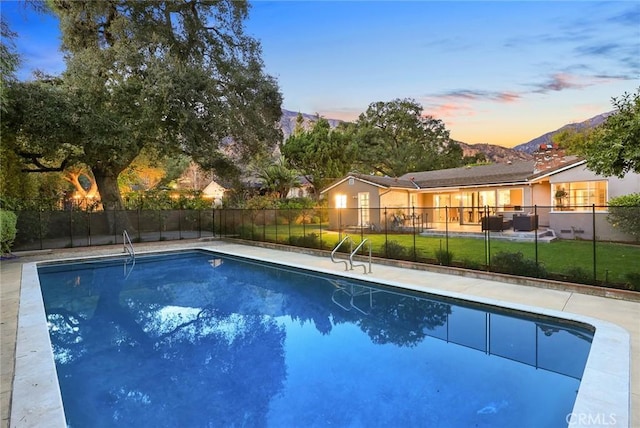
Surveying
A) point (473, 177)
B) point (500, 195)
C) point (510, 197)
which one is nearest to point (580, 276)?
point (510, 197)

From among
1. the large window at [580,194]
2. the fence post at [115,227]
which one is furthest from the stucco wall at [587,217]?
the fence post at [115,227]

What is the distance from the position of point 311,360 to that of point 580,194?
14.5 metres

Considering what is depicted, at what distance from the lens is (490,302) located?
23.2 feet

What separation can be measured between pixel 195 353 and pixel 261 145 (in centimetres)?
1537

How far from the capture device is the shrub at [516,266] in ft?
27.6

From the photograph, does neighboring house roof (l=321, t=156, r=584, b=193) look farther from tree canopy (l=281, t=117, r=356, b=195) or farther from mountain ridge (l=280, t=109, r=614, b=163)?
mountain ridge (l=280, t=109, r=614, b=163)

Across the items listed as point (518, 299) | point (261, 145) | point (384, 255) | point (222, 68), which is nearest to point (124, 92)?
point (222, 68)

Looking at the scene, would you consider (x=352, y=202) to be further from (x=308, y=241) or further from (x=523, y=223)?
(x=523, y=223)

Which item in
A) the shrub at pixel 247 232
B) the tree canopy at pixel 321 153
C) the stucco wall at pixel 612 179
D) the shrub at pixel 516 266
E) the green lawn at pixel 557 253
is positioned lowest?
the green lawn at pixel 557 253

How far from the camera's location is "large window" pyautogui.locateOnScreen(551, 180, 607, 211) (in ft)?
47.0

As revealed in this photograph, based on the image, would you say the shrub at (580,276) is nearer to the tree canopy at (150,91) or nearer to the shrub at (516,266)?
the shrub at (516,266)

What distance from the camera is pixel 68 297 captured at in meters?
9.52

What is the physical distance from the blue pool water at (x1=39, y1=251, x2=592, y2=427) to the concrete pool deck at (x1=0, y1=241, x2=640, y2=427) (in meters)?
0.38
